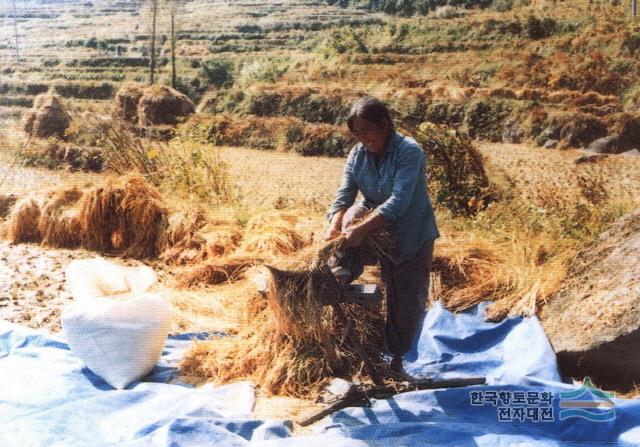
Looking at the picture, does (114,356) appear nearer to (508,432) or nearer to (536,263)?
(508,432)

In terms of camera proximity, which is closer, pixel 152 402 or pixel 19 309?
pixel 152 402

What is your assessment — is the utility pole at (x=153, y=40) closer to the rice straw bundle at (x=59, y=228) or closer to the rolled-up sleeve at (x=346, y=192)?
the rice straw bundle at (x=59, y=228)

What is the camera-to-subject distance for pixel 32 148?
7.16 metres

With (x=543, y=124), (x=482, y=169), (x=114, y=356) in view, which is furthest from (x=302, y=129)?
(x=114, y=356)

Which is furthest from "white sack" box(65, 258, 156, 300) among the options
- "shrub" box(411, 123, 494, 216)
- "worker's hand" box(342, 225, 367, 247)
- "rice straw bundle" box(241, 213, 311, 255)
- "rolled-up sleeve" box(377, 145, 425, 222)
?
"shrub" box(411, 123, 494, 216)

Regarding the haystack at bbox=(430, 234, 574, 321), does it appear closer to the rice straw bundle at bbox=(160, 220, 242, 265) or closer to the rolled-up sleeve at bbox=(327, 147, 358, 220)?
the rolled-up sleeve at bbox=(327, 147, 358, 220)

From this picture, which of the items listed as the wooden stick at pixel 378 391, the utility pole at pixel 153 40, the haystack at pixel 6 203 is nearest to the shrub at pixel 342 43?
the utility pole at pixel 153 40

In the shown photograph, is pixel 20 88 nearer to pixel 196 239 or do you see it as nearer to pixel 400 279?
pixel 196 239

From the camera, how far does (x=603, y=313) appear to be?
379cm

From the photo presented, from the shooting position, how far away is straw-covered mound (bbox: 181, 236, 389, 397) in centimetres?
335

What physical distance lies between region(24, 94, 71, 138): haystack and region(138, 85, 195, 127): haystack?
0.82m

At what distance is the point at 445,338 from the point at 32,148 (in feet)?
15.9

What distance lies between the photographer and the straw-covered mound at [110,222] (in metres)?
6.07

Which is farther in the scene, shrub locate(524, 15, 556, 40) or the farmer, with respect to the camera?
shrub locate(524, 15, 556, 40)
